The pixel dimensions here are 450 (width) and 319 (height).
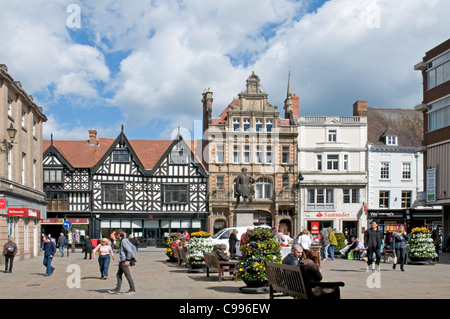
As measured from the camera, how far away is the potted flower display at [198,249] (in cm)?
2067

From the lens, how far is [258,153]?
180 feet

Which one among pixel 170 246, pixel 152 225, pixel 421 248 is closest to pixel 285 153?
pixel 152 225

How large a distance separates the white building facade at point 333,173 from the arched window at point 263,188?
2.88 meters

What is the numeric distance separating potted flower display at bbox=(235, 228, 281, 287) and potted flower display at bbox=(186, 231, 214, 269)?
6.35 meters

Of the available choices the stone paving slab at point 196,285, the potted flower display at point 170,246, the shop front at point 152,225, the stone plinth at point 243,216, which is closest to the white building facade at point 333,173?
the shop front at point 152,225

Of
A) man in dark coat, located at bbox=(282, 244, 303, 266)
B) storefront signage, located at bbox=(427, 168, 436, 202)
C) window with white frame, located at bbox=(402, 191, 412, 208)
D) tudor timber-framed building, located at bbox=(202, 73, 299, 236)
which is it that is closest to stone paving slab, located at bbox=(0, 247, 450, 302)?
man in dark coat, located at bbox=(282, 244, 303, 266)

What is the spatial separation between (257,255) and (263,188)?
133ft

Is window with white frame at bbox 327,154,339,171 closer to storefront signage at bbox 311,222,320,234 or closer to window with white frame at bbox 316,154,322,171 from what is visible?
window with white frame at bbox 316,154,322,171

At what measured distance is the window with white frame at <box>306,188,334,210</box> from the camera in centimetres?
5384

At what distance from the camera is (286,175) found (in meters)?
54.6

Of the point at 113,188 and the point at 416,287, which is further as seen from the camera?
the point at 113,188
